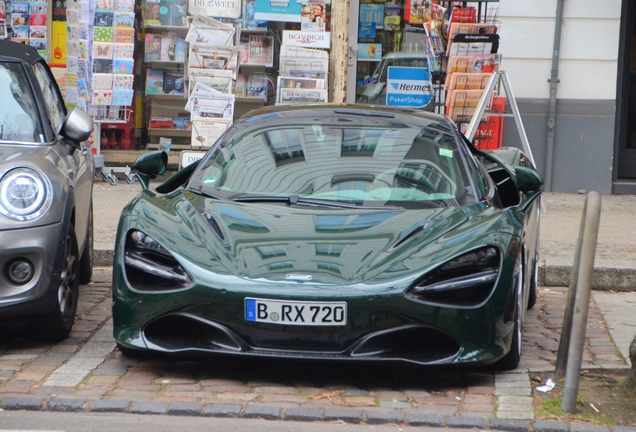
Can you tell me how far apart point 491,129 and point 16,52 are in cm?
565

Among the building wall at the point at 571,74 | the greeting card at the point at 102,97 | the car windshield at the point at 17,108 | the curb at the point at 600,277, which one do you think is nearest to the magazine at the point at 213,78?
the greeting card at the point at 102,97

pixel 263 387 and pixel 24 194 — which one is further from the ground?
pixel 24 194

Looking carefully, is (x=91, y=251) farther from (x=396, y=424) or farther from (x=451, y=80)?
(x=451, y=80)

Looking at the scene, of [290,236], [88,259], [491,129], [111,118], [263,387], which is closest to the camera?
[263,387]

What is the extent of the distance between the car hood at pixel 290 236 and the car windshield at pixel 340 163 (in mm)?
183

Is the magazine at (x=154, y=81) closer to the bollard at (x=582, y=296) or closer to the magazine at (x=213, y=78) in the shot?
the magazine at (x=213, y=78)

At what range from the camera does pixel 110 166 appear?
1228cm

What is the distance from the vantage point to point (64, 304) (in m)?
5.45

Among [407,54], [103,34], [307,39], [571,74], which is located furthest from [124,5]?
[571,74]

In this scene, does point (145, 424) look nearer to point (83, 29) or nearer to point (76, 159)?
point (76, 159)

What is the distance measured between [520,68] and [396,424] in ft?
26.5

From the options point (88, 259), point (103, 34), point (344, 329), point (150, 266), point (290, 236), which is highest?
point (103, 34)

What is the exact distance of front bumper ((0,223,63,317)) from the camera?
4992 mm

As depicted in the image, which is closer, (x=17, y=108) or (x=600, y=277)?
(x=17, y=108)
